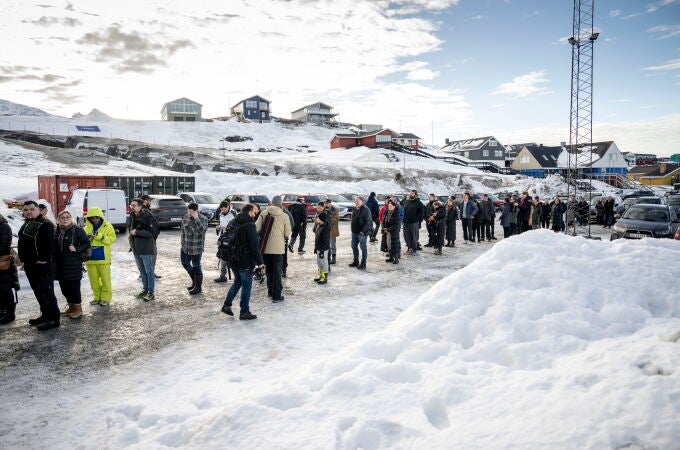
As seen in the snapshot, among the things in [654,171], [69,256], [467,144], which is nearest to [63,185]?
[69,256]

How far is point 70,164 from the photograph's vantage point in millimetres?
42562

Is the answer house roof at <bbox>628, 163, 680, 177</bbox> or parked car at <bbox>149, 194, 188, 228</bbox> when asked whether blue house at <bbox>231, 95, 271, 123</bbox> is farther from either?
house roof at <bbox>628, 163, 680, 177</bbox>

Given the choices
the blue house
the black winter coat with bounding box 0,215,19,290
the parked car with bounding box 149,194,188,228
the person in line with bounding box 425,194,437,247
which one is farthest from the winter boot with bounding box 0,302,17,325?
the blue house

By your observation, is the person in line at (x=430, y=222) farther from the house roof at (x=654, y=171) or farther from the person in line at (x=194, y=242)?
the house roof at (x=654, y=171)

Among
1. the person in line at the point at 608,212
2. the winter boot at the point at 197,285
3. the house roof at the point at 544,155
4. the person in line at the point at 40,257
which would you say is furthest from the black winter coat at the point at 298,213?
the house roof at the point at 544,155

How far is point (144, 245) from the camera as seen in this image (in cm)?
800

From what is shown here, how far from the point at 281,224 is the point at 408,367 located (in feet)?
15.3

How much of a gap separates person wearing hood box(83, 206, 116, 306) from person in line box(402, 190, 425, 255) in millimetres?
7962

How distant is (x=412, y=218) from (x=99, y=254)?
8410mm

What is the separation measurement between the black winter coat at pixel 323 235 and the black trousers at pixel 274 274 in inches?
62.3

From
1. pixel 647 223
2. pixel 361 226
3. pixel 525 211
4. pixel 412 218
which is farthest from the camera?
pixel 525 211

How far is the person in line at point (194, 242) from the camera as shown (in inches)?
329

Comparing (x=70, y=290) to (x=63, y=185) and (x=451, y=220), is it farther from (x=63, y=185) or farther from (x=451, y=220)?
(x=63, y=185)

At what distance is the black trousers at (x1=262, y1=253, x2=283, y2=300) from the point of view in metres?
7.92
